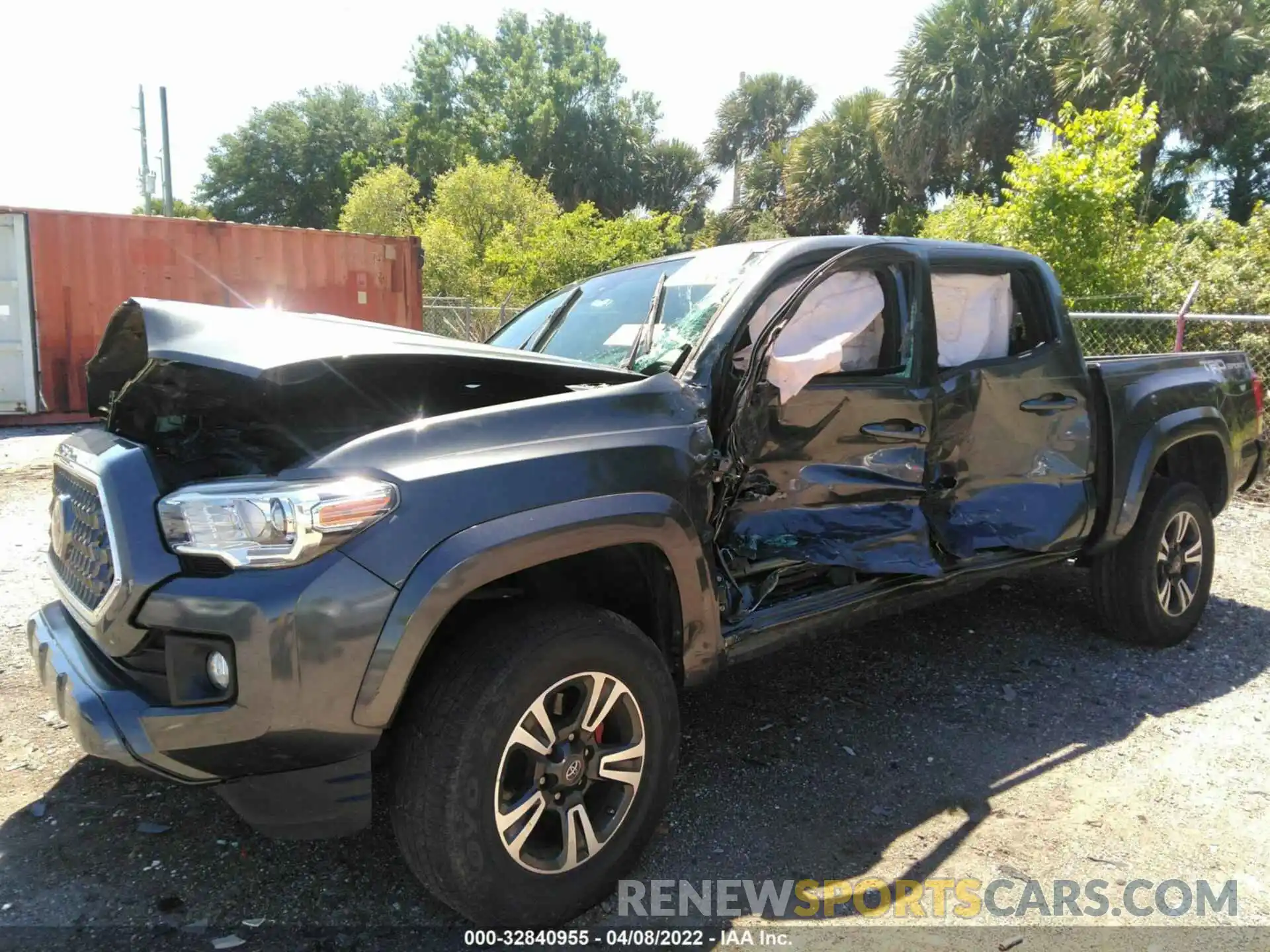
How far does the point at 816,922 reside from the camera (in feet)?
7.91

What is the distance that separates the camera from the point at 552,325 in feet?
12.5

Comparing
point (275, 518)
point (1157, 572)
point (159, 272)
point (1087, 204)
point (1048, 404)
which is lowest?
point (1157, 572)

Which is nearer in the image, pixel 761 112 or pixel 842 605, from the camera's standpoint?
pixel 842 605

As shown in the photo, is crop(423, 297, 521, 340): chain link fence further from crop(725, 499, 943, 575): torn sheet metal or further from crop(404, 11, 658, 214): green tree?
crop(404, 11, 658, 214): green tree

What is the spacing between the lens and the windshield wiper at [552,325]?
3715 mm

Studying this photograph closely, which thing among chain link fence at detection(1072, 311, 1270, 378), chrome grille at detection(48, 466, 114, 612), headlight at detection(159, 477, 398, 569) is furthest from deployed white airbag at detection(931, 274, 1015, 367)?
chain link fence at detection(1072, 311, 1270, 378)

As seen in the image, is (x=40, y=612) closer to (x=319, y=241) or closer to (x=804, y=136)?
(x=319, y=241)

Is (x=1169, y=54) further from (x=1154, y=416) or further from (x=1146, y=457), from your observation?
(x=1146, y=457)

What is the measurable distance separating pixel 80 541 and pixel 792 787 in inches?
93.5

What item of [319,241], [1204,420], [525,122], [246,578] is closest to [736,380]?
[246,578]

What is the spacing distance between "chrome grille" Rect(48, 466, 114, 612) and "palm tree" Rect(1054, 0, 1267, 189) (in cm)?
2239

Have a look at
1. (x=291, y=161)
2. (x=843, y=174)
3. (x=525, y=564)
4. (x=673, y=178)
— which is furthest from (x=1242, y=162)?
(x=291, y=161)

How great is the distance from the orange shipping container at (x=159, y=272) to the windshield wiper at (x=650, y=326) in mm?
8937

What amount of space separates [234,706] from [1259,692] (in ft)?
14.2
